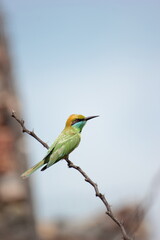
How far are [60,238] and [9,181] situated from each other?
8.89ft

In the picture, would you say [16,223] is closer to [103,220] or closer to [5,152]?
[5,152]

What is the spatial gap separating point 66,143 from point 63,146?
1.3 inches

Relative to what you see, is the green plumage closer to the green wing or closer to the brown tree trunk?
A: the green wing

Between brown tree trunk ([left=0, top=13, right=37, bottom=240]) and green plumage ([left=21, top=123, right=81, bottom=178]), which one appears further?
brown tree trunk ([left=0, top=13, right=37, bottom=240])

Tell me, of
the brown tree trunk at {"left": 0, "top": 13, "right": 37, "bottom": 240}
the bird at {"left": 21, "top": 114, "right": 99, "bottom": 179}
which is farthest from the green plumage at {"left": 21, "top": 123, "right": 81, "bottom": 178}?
the brown tree trunk at {"left": 0, "top": 13, "right": 37, "bottom": 240}

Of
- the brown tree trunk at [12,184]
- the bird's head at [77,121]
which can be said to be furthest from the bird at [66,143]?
the brown tree trunk at [12,184]

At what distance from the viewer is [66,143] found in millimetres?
2621

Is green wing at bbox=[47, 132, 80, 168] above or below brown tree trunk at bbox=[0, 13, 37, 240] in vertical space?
above

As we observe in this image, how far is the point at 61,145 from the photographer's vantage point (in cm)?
261

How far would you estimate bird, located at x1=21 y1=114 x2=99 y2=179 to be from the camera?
242 cm

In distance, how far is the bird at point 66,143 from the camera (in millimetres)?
2420

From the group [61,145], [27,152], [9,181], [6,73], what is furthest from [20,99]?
[61,145]

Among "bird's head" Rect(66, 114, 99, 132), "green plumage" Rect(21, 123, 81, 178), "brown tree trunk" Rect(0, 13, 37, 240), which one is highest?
"bird's head" Rect(66, 114, 99, 132)

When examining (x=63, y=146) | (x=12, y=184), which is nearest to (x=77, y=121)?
(x=63, y=146)
